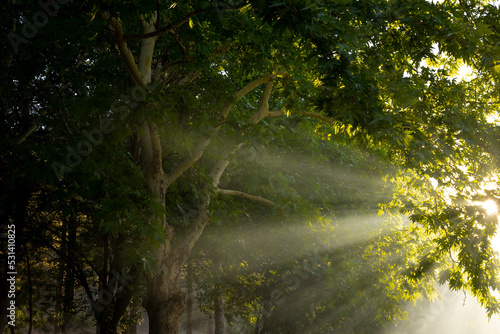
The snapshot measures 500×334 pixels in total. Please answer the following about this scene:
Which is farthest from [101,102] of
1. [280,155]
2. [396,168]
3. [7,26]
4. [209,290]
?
[209,290]

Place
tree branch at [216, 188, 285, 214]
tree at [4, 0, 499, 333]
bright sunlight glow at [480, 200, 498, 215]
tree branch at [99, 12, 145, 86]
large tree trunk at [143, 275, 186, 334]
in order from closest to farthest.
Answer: tree at [4, 0, 499, 333]
tree branch at [99, 12, 145, 86]
bright sunlight glow at [480, 200, 498, 215]
large tree trunk at [143, 275, 186, 334]
tree branch at [216, 188, 285, 214]

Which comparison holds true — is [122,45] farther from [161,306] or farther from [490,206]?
[490,206]

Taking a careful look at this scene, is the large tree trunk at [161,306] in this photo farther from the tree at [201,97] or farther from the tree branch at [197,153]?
the tree branch at [197,153]

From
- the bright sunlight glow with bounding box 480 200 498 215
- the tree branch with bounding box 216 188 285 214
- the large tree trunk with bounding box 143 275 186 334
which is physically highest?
the tree branch with bounding box 216 188 285 214

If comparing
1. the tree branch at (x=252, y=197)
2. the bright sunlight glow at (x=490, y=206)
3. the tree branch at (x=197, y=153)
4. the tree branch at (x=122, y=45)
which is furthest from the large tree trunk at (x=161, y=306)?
the bright sunlight glow at (x=490, y=206)

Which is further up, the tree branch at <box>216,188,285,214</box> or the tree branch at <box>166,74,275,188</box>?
the tree branch at <box>166,74,275,188</box>

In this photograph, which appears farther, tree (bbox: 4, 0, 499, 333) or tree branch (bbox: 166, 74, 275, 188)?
tree branch (bbox: 166, 74, 275, 188)

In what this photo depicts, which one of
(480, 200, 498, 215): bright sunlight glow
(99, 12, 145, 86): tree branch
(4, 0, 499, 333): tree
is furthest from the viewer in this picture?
(480, 200, 498, 215): bright sunlight glow

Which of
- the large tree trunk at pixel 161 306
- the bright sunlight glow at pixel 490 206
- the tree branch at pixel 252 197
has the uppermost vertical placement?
the tree branch at pixel 252 197

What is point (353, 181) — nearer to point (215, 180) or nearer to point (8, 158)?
point (215, 180)

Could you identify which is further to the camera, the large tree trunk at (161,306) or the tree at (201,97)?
the large tree trunk at (161,306)

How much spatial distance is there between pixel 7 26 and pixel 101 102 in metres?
3.21

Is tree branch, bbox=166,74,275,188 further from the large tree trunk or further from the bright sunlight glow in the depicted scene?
the bright sunlight glow

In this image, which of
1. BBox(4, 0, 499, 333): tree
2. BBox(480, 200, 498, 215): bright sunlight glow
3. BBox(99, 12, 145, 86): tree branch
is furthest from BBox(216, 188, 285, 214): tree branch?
BBox(480, 200, 498, 215): bright sunlight glow
